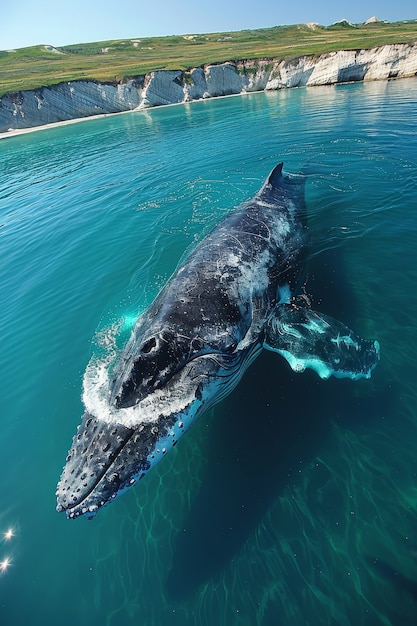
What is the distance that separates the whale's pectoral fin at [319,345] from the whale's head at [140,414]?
149 cm

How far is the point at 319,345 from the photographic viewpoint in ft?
26.1

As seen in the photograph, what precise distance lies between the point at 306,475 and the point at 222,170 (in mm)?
20595

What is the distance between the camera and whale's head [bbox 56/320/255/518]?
5434mm

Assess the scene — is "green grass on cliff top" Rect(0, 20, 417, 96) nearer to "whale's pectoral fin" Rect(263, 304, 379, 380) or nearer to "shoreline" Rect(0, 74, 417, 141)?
"shoreline" Rect(0, 74, 417, 141)

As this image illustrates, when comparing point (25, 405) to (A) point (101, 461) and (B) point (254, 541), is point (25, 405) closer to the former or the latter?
(A) point (101, 461)

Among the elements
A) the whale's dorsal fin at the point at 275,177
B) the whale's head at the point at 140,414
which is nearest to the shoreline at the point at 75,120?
the whale's dorsal fin at the point at 275,177

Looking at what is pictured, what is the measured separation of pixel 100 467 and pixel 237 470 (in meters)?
2.86

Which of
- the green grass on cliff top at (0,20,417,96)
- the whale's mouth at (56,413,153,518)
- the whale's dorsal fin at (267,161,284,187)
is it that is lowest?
the whale's mouth at (56,413,153,518)

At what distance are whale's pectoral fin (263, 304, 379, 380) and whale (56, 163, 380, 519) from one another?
0.02m

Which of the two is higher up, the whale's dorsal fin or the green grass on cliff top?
the green grass on cliff top

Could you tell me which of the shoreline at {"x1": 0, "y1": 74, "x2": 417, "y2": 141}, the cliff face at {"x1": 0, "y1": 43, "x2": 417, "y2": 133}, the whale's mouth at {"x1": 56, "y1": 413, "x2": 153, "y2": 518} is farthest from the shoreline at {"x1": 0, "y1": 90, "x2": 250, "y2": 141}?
the whale's mouth at {"x1": 56, "y1": 413, "x2": 153, "y2": 518}

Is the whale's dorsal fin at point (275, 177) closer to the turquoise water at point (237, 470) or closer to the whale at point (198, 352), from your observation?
the turquoise water at point (237, 470)

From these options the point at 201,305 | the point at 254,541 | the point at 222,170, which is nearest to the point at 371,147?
the point at 222,170

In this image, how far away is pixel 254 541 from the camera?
5.96 metres
